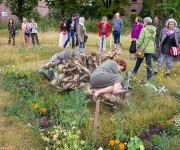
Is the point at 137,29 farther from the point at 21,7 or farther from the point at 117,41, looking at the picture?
the point at 21,7

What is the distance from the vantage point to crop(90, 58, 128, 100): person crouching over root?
4496mm

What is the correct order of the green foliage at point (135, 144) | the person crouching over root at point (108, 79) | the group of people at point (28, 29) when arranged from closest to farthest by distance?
the green foliage at point (135, 144), the person crouching over root at point (108, 79), the group of people at point (28, 29)

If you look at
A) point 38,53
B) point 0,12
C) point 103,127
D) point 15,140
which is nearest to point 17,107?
point 15,140

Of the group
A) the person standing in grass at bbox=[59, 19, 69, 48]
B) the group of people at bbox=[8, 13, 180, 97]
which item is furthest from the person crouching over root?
the person standing in grass at bbox=[59, 19, 69, 48]

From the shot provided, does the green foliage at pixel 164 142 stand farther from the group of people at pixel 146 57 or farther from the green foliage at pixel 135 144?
the group of people at pixel 146 57

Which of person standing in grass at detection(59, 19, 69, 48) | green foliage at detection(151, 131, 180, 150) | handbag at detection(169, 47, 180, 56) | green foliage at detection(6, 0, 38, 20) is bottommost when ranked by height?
green foliage at detection(151, 131, 180, 150)

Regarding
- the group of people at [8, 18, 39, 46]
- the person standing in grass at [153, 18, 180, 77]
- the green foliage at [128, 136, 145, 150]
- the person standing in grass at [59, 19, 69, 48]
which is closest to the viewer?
the green foliage at [128, 136, 145, 150]

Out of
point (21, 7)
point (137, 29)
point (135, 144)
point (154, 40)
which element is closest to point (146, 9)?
point (21, 7)

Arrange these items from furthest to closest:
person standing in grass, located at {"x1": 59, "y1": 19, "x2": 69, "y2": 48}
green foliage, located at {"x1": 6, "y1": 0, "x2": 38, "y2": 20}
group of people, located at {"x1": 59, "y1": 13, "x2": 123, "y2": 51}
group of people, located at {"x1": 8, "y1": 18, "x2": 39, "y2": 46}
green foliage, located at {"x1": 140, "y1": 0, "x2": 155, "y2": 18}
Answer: green foliage, located at {"x1": 140, "y1": 0, "x2": 155, "y2": 18} → green foliage, located at {"x1": 6, "y1": 0, "x2": 38, "y2": 20} → group of people, located at {"x1": 8, "y1": 18, "x2": 39, "y2": 46} → person standing in grass, located at {"x1": 59, "y1": 19, "x2": 69, "y2": 48} → group of people, located at {"x1": 59, "y1": 13, "x2": 123, "y2": 51}

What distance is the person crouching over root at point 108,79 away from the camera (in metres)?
4.50

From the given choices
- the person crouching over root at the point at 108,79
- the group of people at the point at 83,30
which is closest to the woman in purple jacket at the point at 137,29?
the group of people at the point at 83,30

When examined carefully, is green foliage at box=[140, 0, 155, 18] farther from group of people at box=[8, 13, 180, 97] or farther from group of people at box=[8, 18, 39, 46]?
group of people at box=[8, 13, 180, 97]

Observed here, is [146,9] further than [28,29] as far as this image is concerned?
Yes

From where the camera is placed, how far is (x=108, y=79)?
4543 millimetres
